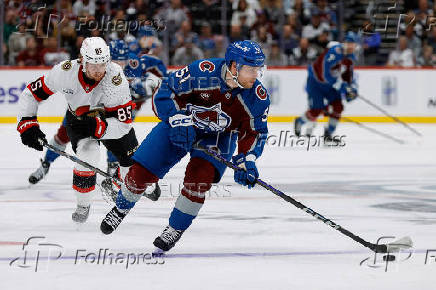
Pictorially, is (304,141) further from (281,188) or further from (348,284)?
(348,284)

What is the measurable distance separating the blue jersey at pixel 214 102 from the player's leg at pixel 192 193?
167 mm

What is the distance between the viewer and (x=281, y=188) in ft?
25.5

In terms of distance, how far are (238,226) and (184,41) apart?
26.7 feet

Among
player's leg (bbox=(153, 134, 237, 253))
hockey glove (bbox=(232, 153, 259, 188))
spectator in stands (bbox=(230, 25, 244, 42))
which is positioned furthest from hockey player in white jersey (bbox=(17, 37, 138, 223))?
spectator in stands (bbox=(230, 25, 244, 42))

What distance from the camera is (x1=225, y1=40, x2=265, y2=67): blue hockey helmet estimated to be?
4.62m

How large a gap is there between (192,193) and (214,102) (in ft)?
1.60

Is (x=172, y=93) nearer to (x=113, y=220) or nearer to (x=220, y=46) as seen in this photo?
(x=113, y=220)

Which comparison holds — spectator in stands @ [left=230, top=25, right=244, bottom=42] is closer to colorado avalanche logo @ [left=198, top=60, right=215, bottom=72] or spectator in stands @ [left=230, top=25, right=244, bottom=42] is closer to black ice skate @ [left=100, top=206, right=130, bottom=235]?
black ice skate @ [left=100, top=206, right=130, bottom=235]

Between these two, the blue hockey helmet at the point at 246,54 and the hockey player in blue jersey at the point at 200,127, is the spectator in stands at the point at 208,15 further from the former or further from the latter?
the blue hockey helmet at the point at 246,54

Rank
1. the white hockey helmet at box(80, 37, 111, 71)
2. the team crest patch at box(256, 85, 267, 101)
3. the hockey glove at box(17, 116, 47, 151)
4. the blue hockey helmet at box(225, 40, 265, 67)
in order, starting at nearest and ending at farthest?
the blue hockey helmet at box(225, 40, 265, 67) < the team crest patch at box(256, 85, 267, 101) < the white hockey helmet at box(80, 37, 111, 71) < the hockey glove at box(17, 116, 47, 151)

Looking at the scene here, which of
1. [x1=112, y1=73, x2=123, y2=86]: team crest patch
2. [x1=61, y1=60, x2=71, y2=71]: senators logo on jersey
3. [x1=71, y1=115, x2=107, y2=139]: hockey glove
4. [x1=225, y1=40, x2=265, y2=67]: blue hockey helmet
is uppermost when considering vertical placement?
[x1=225, y1=40, x2=265, y2=67]: blue hockey helmet

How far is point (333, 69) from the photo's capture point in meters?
11.6

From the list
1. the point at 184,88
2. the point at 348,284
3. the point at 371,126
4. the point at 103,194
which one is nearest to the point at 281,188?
the point at 103,194

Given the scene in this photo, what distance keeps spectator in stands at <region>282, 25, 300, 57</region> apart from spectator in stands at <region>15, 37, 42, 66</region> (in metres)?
3.64
